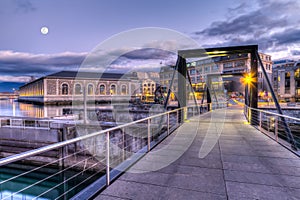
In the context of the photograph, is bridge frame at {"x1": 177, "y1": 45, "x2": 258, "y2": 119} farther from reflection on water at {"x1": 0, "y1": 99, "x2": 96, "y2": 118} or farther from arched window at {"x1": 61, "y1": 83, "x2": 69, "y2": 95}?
arched window at {"x1": 61, "y1": 83, "x2": 69, "y2": 95}

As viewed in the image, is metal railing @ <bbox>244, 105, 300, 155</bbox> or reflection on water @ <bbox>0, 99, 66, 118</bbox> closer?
metal railing @ <bbox>244, 105, 300, 155</bbox>

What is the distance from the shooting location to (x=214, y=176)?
3010mm

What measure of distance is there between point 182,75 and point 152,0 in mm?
8544

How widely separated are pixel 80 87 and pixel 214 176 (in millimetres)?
63659

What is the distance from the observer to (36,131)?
43.1 feet

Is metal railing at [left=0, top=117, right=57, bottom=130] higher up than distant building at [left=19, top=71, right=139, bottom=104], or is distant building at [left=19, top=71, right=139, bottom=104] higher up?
distant building at [left=19, top=71, right=139, bottom=104]

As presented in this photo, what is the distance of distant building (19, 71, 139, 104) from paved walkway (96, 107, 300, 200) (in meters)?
48.8

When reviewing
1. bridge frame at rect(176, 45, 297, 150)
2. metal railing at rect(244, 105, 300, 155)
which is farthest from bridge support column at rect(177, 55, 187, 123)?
metal railing at rect(244, 105, 300, 155)

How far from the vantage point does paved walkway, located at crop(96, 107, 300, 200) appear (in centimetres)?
245

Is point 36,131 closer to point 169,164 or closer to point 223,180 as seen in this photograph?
point 169,164

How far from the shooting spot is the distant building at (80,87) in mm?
54625

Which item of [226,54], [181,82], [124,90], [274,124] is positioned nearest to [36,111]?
[181,82]

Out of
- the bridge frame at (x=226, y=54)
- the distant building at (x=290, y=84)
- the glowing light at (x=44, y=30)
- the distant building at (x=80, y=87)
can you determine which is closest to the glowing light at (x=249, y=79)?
the bridge frame at (x=226, y=54)

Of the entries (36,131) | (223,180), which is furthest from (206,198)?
(36,131)
